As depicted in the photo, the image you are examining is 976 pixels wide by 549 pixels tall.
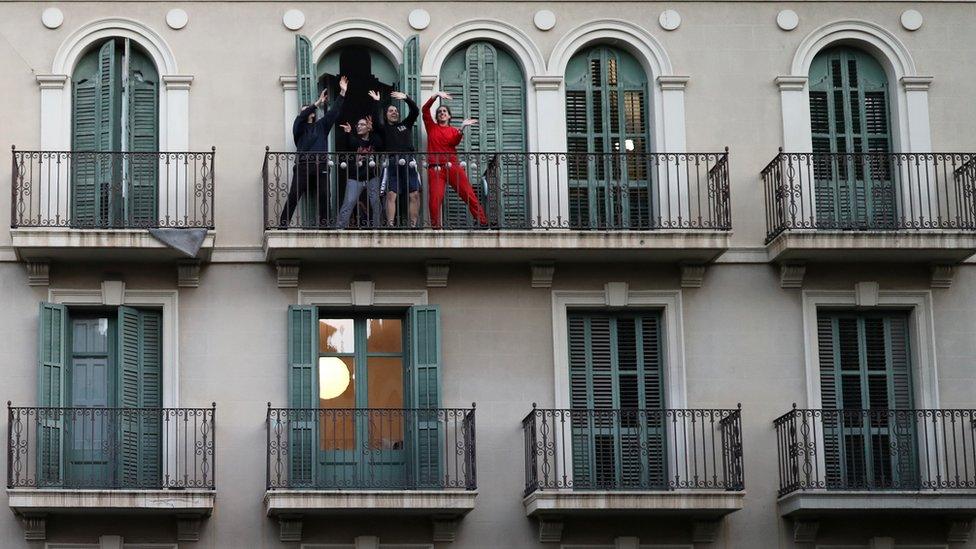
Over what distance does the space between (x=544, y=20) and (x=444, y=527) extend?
6.55 m

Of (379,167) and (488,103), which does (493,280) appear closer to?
(379,167)

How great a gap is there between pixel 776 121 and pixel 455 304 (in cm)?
471

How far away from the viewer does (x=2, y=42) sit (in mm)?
26141

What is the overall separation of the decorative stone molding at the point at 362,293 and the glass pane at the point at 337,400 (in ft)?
2.30

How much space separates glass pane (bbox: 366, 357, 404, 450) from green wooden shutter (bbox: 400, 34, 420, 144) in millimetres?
2810

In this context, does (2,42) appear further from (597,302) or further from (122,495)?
(597,302)

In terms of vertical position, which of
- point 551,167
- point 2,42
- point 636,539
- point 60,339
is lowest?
point 636,539

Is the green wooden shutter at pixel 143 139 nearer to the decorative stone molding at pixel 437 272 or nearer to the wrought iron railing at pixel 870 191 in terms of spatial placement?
the decorative stone molding at pixel 437 272

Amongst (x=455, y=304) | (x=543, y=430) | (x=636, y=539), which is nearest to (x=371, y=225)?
(x=455, y=304)

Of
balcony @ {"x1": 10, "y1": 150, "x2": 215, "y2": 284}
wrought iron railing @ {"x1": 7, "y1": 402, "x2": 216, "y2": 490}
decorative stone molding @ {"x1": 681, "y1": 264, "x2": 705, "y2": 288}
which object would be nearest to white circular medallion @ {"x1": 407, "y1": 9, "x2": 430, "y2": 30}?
balcony @ {"x1": 10, "y1": 150, "x2": 215, "y2": 284}

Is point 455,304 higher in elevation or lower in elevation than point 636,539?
higher

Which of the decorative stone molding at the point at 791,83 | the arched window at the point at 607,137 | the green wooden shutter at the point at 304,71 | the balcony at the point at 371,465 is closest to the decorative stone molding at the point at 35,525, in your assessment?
the balcony at the point at 371,465

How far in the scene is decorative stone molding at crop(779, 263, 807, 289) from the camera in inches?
1022

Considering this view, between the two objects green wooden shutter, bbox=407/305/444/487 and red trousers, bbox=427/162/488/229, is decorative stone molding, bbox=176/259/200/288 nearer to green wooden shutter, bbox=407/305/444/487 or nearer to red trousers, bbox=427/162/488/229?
green wooden shutter, bbox=407/305/444/487
